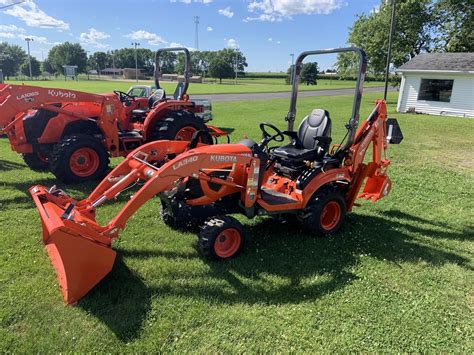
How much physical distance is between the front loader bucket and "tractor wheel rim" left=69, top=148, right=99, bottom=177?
3588 mm

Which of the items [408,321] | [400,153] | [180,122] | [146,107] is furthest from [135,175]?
[400,153]

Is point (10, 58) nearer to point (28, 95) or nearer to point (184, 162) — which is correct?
point (28, 95)

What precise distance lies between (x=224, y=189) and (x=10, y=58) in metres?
118

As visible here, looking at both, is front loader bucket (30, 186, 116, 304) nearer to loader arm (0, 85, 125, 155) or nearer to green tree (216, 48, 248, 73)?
loader arm (0, 85, 125, 155)

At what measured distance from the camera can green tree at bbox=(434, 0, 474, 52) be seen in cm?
2991

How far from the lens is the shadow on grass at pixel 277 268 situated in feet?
11.8

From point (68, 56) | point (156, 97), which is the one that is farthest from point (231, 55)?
point (156, 97)

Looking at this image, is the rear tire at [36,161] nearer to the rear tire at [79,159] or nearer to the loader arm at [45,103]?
the loader arm at [45,103]

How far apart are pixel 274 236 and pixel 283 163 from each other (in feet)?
3.29

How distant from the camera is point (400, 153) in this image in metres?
10.8

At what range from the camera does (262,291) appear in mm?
3854

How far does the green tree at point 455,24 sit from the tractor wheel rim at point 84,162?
32.0 m

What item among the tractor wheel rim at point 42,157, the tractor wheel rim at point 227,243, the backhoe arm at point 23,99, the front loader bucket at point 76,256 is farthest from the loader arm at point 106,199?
the tractor wheel rim at point 42,157

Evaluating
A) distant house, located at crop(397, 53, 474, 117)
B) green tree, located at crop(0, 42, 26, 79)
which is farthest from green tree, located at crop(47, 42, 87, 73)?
distant house, located at crop(397, 53, 474, 117)
